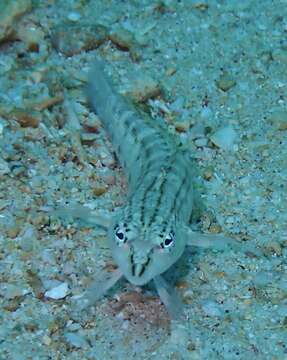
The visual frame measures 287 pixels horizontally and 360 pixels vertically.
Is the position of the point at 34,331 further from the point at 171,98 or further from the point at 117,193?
the point at 171,98

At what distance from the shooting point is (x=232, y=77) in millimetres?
4578

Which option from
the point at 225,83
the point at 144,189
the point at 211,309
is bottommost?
the point at 211,309

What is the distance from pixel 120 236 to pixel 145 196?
Result: 15.3 inches

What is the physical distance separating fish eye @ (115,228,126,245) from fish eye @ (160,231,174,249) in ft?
0.58

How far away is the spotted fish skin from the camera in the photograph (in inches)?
112

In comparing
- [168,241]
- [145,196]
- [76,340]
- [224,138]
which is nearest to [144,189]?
[145,196]

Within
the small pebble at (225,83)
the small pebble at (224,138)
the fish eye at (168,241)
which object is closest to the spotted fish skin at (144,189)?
the fish eye at (168,241)

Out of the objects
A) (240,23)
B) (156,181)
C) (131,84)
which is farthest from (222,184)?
(240,23)

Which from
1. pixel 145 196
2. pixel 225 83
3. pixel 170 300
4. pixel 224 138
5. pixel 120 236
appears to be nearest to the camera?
pixel 120 236

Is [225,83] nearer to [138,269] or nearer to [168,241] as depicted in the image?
→ [168,241]

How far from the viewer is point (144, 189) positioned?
3.29 metres

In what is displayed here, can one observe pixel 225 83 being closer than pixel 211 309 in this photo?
No

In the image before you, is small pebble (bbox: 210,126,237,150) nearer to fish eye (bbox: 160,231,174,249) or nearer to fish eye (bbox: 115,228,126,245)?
fish eye (bbox: 160,231,174,249)

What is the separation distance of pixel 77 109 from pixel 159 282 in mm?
1560
